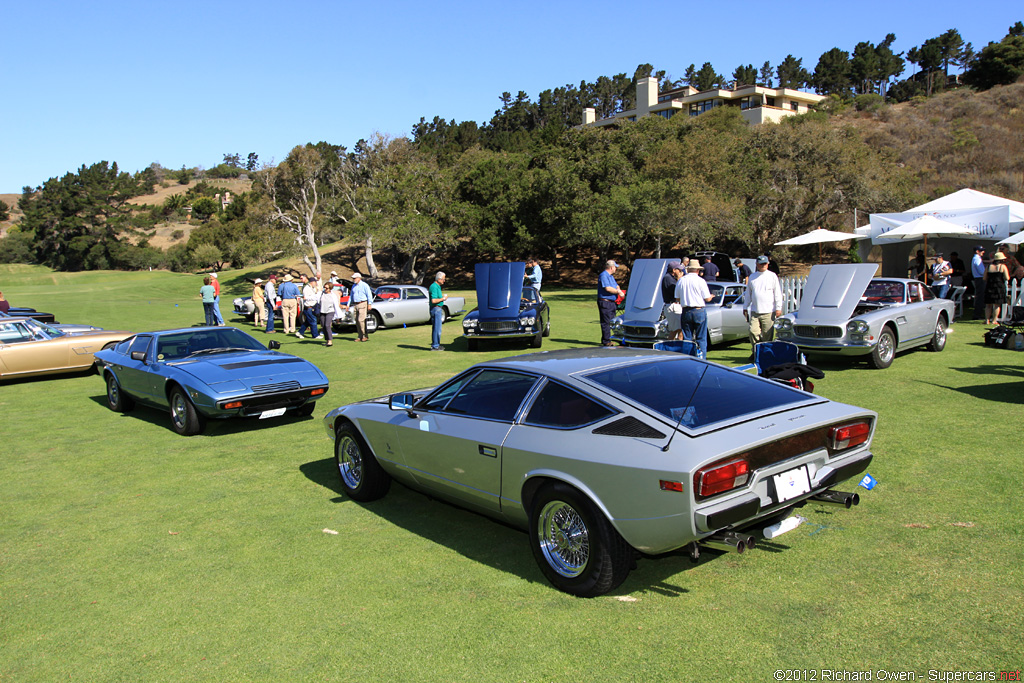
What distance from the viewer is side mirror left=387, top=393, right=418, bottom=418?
5.51m

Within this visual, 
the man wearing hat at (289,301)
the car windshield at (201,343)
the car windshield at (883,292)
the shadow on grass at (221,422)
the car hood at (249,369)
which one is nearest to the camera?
the car hood at (249,369)

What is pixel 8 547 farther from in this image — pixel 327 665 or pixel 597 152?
pixel 597 152

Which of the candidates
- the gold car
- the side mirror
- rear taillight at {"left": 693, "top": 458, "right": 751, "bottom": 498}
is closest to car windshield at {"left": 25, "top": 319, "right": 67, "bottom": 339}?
the gold car

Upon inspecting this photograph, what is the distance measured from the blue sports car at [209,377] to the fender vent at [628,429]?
225 inches

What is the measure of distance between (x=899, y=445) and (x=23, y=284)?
61.4 metres

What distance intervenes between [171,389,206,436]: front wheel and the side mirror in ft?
13.1

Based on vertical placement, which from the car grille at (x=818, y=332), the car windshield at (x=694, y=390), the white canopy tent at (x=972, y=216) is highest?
the white canopy tent at (x=972, y=216)

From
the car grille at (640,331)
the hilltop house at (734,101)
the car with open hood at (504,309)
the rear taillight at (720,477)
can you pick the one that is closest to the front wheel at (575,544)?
the rear taillight at (720,477)

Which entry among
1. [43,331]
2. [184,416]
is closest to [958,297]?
[184,416]

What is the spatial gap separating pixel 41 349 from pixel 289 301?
757 cm

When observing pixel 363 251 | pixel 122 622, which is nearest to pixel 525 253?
pixel 363 251

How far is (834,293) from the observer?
1179 centimetres

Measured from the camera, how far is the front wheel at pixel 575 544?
3.92 m

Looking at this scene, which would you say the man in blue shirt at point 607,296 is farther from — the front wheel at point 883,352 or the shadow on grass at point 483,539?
the shadow on grass at point 483,539
